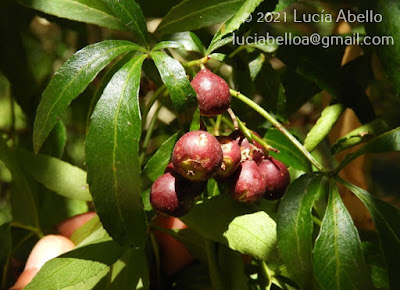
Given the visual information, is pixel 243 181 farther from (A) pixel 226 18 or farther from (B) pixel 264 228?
(A) pixel 226 18

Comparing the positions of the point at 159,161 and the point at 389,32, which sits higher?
the point at 389,32

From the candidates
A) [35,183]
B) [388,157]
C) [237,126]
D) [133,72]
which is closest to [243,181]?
[237,126]

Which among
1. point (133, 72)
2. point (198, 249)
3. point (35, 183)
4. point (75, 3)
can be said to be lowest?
point (198, 249)

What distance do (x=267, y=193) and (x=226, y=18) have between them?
0.74ft

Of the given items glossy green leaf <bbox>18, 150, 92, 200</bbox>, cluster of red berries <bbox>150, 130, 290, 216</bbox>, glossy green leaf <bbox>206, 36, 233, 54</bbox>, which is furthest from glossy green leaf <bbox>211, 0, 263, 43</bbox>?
glossy green leaf <bbox>18, 150, 92, 200</bbox>

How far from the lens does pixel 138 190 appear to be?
51 cm

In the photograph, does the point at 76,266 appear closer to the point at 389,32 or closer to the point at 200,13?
the point at 200,13

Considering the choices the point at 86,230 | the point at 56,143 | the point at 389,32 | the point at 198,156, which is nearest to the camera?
the point at 198,156

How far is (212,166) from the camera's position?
1.66ft

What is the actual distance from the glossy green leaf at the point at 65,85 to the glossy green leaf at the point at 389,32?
1.02 feet

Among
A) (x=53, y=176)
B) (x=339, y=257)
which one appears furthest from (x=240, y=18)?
(x=53, y=176)

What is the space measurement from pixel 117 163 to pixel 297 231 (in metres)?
0.20

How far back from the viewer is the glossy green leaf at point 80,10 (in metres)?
0.65

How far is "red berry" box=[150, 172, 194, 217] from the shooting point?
54cm
